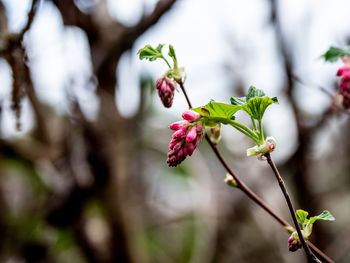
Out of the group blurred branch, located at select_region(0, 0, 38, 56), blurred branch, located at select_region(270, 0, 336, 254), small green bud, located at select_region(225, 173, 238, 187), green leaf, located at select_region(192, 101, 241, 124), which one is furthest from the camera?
blurred branch, located at select_region(270, 0, 336, 254)

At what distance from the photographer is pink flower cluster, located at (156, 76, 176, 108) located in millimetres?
539

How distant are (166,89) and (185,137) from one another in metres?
0.10

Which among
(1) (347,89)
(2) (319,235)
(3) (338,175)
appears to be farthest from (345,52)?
(3) (338,175)

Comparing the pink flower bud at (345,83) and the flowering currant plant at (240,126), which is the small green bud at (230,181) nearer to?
the flowering currant plant at (240,126)

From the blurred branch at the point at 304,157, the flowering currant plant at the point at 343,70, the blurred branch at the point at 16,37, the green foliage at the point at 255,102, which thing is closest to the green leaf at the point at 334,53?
the flowering currant plant at the point at 343,70

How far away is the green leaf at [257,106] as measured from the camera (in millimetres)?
460

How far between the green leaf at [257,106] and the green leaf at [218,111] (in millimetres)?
19

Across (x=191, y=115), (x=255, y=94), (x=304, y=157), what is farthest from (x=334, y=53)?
(x=304, y=157)

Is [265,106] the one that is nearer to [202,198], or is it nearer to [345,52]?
[345,52]

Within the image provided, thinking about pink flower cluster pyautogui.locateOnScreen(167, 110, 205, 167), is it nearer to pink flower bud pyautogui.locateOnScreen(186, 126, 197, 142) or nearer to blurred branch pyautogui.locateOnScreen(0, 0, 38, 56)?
pink flower bud pyautogui.locateOnScreen(186, 126, 197, 142)

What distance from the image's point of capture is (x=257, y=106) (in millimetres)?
474

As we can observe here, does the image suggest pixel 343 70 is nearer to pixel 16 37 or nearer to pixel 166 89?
pixel 166 89

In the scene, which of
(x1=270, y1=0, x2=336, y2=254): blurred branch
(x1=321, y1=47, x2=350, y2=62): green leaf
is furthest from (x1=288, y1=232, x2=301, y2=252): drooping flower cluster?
(x1=270, y1=0, x2=336, y2=254): blurred branch

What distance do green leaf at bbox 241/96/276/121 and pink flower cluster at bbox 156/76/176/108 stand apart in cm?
13
